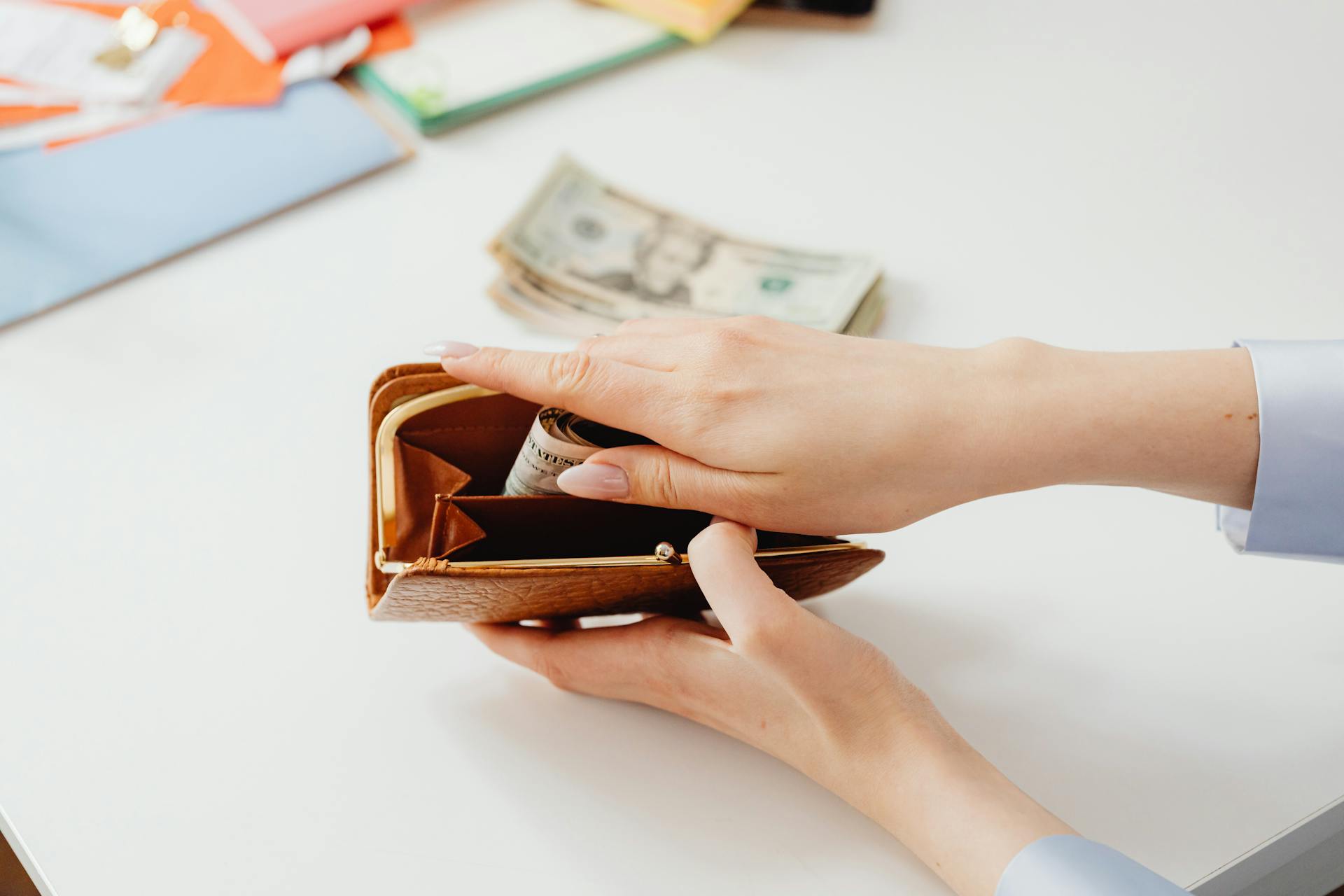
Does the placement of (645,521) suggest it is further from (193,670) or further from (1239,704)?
(1239,704)

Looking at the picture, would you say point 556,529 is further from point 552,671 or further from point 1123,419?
point 1123,419

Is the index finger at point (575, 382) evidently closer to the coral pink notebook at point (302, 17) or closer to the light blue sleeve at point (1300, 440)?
the light blue sleeve at point (1300, 440)

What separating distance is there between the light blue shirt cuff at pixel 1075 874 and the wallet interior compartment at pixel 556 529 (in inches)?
10.3

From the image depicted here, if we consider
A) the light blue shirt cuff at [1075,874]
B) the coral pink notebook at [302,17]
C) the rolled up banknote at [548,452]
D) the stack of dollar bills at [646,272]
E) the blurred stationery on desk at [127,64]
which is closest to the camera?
the light blue shirt cuff at [1075,874]

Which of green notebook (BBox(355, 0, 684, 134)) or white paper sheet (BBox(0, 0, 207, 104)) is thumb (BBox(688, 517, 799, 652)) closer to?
green notebook (BBox(355, 0, 684, 134))

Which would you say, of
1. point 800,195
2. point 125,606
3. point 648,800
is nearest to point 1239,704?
point 648,800

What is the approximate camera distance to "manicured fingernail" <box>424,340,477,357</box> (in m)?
0.78

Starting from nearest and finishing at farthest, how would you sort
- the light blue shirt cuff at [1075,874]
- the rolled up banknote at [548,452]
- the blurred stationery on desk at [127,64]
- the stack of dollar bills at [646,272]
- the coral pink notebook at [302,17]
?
1. the light blue shirt cuff at [1075,874]
2. the rolled up banknote at [548,452]
3. the stack of dollar bills at [646,272]
4. the blurred stationery on desk at [127,64]
5. the coral pink notebook at [302,17]

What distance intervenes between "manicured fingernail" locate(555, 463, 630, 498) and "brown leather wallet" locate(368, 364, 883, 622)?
28mm

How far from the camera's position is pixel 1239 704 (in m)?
0.85

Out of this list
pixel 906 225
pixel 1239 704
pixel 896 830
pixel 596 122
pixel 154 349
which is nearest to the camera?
pixel 896 830

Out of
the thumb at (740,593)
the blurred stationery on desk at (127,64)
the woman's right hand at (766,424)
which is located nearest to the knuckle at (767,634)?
the thumb at (740,593)

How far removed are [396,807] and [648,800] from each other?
19 centimetres

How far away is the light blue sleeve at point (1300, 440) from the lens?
0.82 meters
